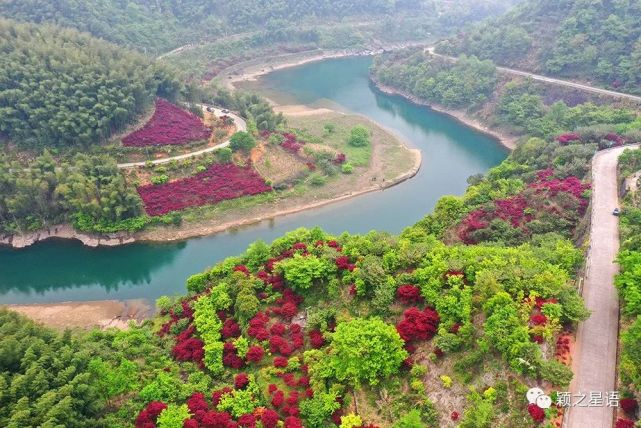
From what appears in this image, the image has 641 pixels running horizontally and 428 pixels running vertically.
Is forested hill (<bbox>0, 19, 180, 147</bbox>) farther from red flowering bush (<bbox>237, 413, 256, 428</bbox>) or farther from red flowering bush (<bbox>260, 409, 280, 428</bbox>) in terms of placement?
red flowering bush (<bbox>260, 409, 280, 428</bbox>)

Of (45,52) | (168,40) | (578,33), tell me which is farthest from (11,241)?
(578,33)

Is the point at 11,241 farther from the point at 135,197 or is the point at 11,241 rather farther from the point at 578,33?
the point at 578,33

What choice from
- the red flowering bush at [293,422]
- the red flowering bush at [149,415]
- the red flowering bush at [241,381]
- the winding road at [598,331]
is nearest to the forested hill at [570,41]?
the winding road at [598,331]

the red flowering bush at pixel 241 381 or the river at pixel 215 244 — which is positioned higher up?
the red flowering bush at pixel 241 381

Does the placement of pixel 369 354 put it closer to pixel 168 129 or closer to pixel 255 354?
pixel 255 354

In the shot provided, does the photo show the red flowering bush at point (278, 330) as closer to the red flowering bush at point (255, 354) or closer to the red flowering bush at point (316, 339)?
the red flowering bush at point (255, 354)

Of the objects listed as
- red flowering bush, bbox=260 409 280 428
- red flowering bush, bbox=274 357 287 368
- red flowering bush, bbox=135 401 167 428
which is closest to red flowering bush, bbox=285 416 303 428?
red flowering bush, bbox=260 409 280 428

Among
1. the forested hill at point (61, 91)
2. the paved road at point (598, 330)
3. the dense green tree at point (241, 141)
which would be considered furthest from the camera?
the dense green tree at point (241, 141)
